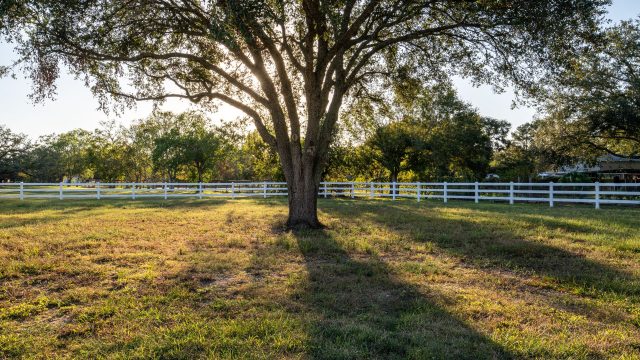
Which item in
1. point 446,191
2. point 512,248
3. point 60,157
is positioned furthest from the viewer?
point 60,157

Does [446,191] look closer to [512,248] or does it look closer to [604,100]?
[604,100]

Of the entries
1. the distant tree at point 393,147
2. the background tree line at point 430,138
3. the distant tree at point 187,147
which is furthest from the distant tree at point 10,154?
the distant tree at point 393,147

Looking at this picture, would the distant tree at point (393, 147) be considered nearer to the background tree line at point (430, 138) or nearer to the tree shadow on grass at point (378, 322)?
the background tree line at point (430, 138)

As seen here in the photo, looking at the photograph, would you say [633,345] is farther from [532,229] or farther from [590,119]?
[590,119]

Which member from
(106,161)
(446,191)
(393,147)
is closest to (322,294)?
(446,191)

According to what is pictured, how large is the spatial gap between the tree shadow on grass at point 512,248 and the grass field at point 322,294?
48 millimetres

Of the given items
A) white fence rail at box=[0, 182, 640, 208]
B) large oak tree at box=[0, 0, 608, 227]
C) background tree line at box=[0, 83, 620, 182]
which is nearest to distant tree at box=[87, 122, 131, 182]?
background tree line at box=[0, 83, 620, 182]

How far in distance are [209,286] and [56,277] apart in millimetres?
2556

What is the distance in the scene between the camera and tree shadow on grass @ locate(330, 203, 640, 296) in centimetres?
616

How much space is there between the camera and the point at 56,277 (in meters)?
6.36

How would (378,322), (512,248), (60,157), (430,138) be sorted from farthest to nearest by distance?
(60,157)
(430,138)
(512,248)
(378,322)

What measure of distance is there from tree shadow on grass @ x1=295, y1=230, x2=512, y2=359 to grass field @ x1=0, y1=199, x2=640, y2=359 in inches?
0.8

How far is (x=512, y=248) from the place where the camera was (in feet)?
27.7

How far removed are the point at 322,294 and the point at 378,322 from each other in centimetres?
118
